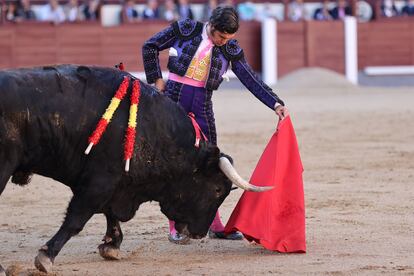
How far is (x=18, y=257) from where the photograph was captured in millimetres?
4480

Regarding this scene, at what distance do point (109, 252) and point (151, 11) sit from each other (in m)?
11.7

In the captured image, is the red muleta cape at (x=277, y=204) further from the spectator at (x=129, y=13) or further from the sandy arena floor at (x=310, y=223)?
the spectator at (x=129, y=13)

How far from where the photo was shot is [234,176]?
4.39 metres

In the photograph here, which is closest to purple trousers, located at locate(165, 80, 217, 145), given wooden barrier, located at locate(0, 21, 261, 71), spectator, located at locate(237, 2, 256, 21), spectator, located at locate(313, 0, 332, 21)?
wooden barrier, located at locate(0, 21, 261, 71)

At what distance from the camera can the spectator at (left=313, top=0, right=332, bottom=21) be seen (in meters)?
16.4

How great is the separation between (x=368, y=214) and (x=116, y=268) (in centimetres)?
167

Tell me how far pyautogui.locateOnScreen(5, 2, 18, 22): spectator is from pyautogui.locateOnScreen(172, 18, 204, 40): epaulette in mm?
11194

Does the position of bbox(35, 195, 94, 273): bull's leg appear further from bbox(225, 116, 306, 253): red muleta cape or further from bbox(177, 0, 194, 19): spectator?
bbox(177, 0, 194, 19): spectator

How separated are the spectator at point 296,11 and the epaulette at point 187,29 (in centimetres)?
1180

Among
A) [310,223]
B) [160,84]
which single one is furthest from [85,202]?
[310,223]

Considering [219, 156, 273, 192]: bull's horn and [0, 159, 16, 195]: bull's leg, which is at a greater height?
[0, 159, 16, 195]: bull's leg

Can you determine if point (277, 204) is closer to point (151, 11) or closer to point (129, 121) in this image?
point (129, 121)

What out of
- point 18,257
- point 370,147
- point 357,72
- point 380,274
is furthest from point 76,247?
point 357,72

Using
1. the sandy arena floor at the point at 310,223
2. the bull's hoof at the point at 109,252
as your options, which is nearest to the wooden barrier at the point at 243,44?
the sandy arena floor at the point at 310,223
